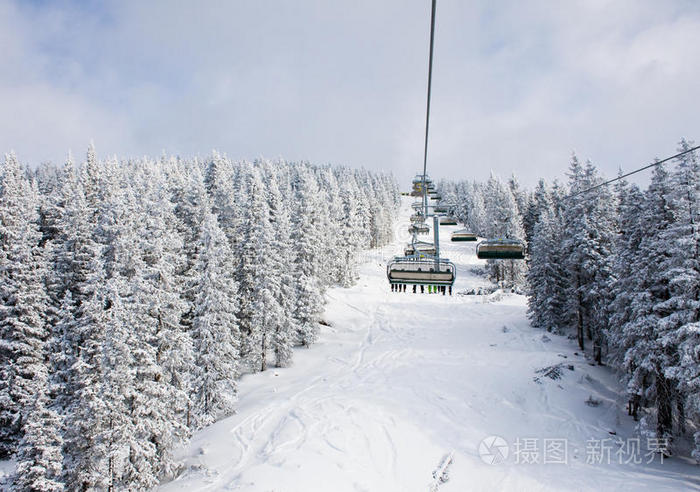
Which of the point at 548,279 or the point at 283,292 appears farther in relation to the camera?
the point at 548,279

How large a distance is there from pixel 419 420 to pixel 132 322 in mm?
17392

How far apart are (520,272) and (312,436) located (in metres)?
47.3

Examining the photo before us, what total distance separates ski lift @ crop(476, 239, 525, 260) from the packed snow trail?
1116 centimetres

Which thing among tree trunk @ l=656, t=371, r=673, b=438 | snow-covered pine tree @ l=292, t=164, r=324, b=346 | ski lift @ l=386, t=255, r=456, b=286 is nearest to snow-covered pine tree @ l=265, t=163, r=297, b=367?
snow-covered pine tree @ l=292, t=164, r=324, b=346

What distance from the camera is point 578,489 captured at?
18.2 metres

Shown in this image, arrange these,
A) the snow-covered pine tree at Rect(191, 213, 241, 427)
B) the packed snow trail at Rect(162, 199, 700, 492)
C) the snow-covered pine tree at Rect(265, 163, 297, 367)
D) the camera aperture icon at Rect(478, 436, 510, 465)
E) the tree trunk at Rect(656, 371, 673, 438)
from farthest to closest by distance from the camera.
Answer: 1. the snow-covered pine tree at Rect(265, 163, 297, 367)
2. the snow-covered pine tree at Rect(191, 213, 241, 427)
3. the camera aperture icon at Rect(478, 436, 510, 465)
4. the tree trunk at Rect(656, 371, 673, 438)
5. the packed snow trail at Rect(162, 199, 700, 492)

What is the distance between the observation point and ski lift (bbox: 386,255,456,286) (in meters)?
14.8

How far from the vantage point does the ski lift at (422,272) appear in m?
14.8

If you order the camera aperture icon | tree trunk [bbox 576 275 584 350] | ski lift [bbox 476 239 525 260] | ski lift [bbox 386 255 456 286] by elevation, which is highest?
ski lift [bbox 476 239 525 260]

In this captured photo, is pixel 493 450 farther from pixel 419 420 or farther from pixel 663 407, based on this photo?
pixel 663 407

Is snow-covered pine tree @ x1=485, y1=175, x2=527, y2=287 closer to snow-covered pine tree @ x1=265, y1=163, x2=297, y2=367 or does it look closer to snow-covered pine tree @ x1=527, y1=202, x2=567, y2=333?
snow-covered pine tree @ x1=527, y1=202, x2=567, y2=333

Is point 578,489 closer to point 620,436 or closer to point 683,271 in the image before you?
point 620,436

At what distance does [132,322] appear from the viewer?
18375 millimetres

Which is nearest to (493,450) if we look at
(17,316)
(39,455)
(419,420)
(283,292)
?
(419,420)
